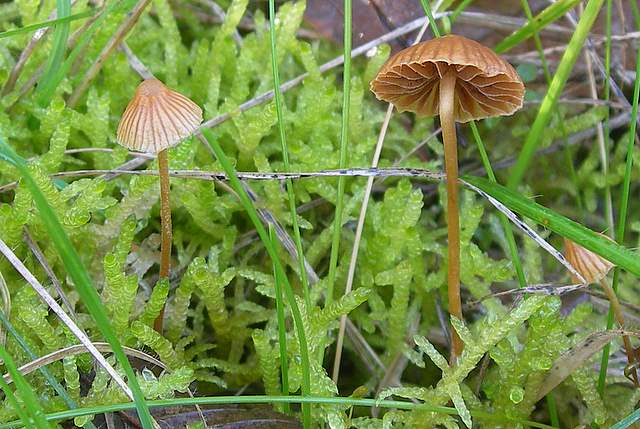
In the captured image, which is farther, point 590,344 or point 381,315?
point 381,315

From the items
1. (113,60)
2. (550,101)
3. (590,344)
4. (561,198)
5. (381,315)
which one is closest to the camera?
(590,344)

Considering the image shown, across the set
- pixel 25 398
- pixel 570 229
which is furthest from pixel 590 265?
pixel 25 398

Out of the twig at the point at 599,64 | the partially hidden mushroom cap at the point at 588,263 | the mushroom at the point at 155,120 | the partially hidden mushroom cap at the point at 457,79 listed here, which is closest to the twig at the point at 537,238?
the partially hidden mushroom cap at the point at 588,263

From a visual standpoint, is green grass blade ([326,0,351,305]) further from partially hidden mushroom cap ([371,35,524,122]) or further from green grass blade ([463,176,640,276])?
green grass blade ([463,176,640,276])

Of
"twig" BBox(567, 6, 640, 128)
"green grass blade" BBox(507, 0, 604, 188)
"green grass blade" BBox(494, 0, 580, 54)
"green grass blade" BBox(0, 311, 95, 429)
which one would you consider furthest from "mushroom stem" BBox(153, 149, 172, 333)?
"twig" BBox(567, 6, 640, 128)

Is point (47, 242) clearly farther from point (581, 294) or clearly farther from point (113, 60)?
point (581, 294)

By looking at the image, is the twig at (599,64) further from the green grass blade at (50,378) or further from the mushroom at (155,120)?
the green grass blade at (50,378)

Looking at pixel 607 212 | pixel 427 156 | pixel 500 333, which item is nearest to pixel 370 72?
pixel 427 156
